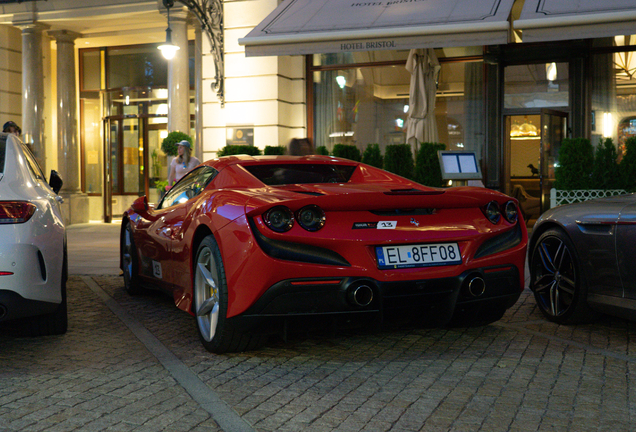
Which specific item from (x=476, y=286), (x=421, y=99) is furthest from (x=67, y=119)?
(x=476, y=286)

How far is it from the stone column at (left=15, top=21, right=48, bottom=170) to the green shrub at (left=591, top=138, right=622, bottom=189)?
12845 millimetres

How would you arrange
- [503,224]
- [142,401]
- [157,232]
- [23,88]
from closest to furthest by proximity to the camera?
[142,401], [503,224], [157,232], [23,88]

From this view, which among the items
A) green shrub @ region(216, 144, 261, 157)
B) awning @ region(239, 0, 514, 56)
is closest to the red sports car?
awning @ region(239, 0, 514, 56)

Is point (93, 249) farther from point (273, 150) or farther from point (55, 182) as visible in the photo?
point (55, 182)

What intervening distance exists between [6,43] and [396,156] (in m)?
11.6

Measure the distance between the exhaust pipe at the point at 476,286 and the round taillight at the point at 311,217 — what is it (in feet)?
3.12

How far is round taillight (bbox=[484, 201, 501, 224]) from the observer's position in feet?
14.1

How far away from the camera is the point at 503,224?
4320mm

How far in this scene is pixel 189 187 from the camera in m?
5.31

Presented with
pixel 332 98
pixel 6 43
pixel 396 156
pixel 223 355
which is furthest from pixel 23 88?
pixel 223 355

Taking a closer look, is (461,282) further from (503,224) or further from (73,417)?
(73,417)

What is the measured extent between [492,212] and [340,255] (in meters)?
1.12

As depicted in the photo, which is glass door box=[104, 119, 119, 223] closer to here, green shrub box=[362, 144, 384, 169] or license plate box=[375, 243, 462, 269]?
green shrub box=[362, 144, 384, 169]

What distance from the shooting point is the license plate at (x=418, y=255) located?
12.7 feet
